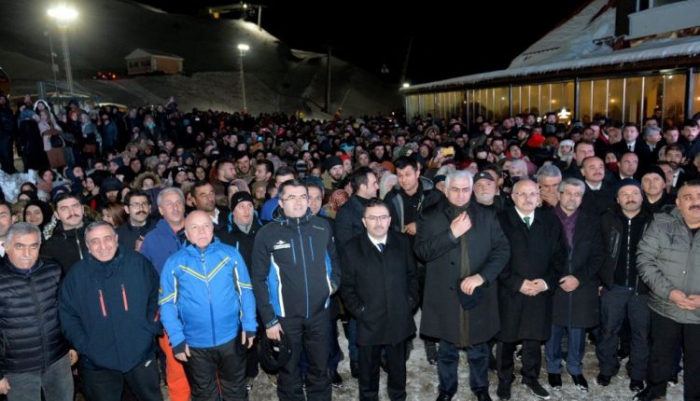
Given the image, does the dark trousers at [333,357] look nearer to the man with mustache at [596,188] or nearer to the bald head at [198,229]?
the bald head at [198,229]

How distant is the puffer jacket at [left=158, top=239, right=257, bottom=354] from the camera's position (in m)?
4.12

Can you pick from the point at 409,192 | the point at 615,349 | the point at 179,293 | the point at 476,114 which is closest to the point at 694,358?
the point at 615,349

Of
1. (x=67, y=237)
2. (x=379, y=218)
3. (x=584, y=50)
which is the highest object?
(x=584, y=50)

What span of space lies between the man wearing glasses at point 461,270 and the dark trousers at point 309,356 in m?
1.03

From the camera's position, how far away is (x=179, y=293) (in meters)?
4.16

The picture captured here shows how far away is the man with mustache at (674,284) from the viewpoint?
439cm

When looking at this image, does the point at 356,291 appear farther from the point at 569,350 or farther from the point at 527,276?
the point at 569,350

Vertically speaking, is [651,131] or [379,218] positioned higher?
[651,131]

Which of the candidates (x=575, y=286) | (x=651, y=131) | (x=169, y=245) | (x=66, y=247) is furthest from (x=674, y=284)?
(x=66, y=247)

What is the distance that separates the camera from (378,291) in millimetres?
4582

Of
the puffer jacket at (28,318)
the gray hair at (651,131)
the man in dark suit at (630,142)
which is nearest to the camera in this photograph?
the puffer jacket at (28,318)

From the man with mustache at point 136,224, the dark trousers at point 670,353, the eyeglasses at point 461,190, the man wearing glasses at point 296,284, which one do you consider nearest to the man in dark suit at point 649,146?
the dark trousers at point 670,353

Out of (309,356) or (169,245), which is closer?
(309,356)

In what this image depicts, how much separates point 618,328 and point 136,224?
17.3 ft
